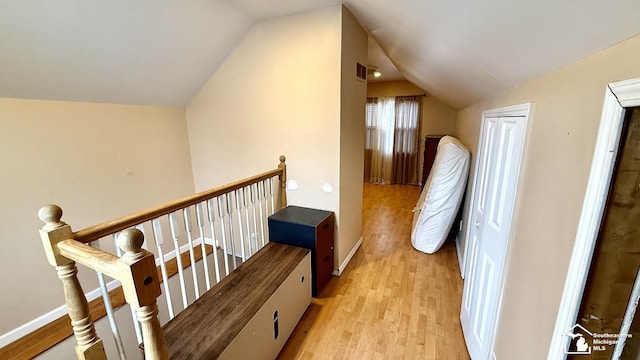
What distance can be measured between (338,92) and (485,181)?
1350 mm

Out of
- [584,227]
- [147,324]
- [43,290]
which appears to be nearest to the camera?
[584,227]

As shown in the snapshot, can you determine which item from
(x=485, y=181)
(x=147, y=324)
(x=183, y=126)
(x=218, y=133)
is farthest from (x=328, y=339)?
(x=183, y=126)

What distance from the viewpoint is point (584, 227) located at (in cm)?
72

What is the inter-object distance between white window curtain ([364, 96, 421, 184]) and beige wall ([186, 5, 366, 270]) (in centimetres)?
368

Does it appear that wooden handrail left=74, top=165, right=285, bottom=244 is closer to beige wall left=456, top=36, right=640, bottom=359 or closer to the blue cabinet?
the blue cabinet

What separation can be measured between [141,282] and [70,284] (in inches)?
17.6

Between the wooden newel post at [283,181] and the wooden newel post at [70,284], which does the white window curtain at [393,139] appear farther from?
the wooden newel post at [70,284]

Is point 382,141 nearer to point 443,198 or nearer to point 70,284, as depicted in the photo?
point 443,198

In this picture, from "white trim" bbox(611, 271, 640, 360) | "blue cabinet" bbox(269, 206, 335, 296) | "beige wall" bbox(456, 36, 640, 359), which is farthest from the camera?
"blue cabinet" bbox(269, 206, 335, 296)

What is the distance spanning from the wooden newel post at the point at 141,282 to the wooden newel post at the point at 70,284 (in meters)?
0.32

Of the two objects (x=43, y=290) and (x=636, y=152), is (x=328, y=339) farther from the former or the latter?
(x=43, y=290)

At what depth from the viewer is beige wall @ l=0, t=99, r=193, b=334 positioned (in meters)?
1.88

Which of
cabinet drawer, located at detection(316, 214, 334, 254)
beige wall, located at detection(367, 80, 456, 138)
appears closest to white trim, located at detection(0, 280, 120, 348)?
cabinet drawer, located at detection(316, 214, 334, 254)

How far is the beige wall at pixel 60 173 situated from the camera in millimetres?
1876
